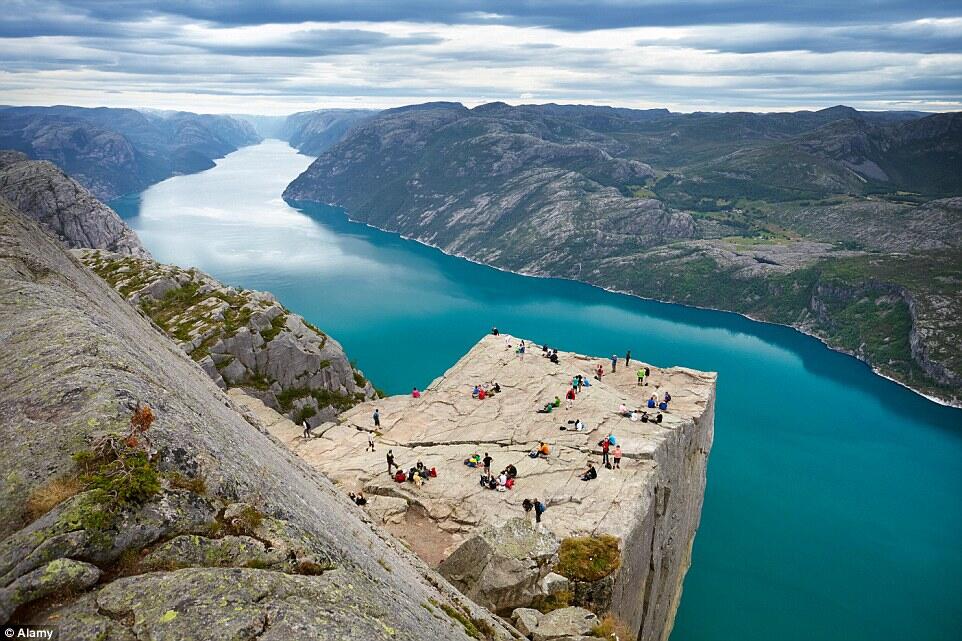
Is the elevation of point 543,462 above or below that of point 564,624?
below

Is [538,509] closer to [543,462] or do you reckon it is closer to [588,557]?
[588,557]

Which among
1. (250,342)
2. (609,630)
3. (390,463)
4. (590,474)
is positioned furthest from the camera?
(250,342)

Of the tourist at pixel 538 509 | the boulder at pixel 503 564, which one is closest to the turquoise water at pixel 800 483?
the tourist at pixel 538 509

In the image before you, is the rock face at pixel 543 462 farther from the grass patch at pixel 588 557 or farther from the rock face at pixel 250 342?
the rock face at pixel 250 342

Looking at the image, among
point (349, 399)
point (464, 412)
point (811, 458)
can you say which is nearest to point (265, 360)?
point (349, 399)

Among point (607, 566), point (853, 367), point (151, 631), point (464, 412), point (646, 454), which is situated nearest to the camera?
point (151, 631)

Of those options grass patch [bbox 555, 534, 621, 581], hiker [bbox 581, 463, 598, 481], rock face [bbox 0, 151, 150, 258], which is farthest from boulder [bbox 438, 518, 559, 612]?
rock face [bbox 0, 151, 150, 258]

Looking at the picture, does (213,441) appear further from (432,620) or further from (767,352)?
(767,352)

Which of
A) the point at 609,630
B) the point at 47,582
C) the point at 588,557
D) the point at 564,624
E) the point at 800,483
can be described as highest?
the point at 47,582

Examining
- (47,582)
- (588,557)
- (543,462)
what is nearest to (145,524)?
(47,582)
